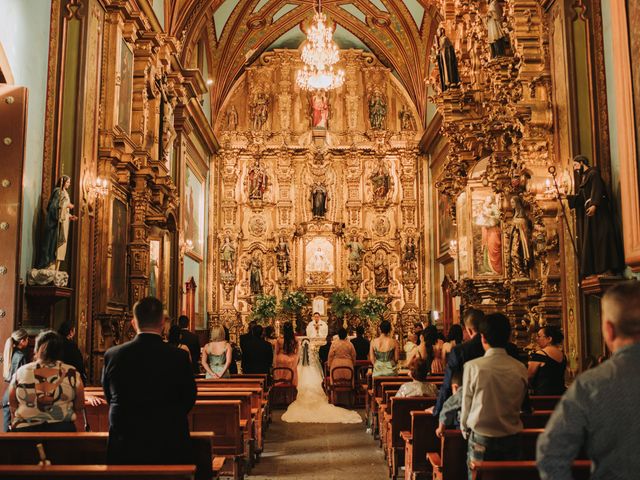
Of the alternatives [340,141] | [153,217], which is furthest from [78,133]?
[340,141]

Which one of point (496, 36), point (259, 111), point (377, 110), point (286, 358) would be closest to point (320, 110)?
point (377, 110)

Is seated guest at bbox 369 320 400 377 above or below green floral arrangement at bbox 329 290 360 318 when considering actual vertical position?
below

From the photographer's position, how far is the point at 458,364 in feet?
18.4

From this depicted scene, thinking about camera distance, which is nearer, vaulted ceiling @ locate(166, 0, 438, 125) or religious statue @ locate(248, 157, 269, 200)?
vaulted ceiling @ locate(166, 0, 438, 125)

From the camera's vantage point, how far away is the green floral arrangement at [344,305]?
83.6 ft

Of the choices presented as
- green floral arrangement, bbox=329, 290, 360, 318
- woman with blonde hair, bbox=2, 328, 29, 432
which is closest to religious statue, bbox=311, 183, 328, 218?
green floral arrangement, bbox=329, 290, 360, 318

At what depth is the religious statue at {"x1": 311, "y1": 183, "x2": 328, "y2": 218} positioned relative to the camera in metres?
27.5

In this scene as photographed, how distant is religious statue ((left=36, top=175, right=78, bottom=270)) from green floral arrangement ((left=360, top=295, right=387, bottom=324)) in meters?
16.1

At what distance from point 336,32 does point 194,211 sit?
9843 millimetres

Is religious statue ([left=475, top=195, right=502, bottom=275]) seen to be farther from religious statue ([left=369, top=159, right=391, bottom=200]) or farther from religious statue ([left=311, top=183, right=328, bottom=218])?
religious statue ([left=311, top=183, right=328, bottom=218])

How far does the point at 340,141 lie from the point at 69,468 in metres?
25.0

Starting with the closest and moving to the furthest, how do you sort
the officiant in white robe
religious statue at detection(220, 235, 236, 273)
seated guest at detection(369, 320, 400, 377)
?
1. seated guest at detection(369, 320, 400, 377)
2. the officiant in white robe
3. religious statue at detection(220, 235, 236, 273)

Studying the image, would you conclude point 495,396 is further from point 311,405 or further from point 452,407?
point 311,405

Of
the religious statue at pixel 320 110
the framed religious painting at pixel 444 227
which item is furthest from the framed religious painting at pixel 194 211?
the framed religious painting at pixel 444 227
